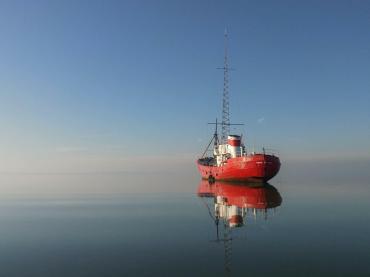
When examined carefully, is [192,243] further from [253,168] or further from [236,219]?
[253,168]

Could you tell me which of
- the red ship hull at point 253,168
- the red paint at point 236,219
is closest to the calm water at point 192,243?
the red paint at point 236,219

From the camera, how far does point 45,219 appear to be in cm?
4125

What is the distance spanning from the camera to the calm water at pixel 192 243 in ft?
66.4

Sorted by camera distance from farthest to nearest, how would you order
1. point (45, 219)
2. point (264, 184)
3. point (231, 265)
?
point (264, 184) → point (45, 219) → point (231, 265)

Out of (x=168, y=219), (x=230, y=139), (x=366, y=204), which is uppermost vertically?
(x=230, y=139)

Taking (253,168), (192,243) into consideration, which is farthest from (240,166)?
(192,243)

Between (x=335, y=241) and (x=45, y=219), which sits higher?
(x=45, y=219)

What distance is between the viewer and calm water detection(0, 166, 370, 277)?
2023 centimetres

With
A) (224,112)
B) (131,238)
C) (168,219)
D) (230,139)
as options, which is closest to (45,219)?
(168,219)

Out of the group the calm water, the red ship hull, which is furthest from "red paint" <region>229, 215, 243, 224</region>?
the red ship hull

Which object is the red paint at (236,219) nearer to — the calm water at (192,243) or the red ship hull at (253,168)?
the calm water at (192,243)

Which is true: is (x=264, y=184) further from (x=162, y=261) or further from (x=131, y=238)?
(x=162, y=261)

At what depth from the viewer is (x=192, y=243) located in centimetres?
2681

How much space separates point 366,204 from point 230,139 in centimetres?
4832
